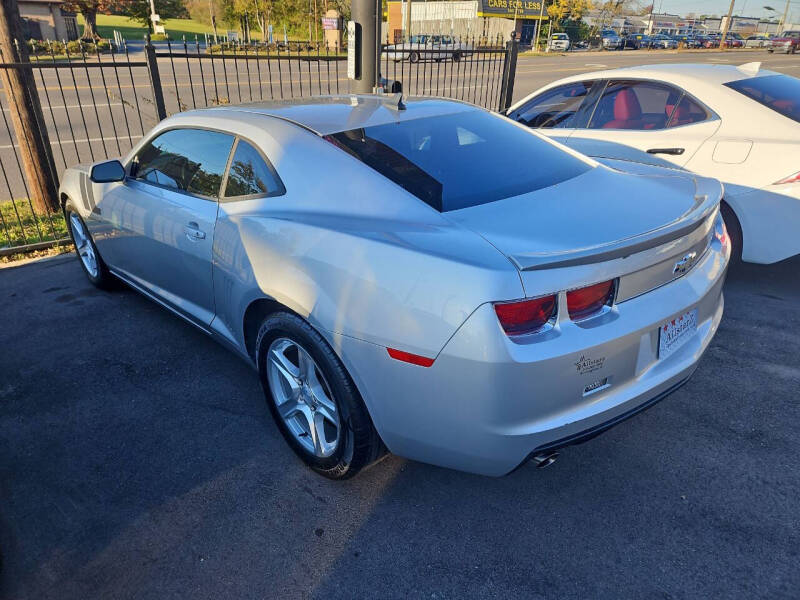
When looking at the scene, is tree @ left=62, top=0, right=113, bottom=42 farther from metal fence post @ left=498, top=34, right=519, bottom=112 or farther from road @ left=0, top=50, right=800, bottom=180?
metal fence post @ left=498, top=34, right=519, bottom=112

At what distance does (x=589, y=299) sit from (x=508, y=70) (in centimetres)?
699

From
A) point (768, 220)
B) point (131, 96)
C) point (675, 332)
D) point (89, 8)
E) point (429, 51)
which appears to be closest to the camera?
point (675, 332)

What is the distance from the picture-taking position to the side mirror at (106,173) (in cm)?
356

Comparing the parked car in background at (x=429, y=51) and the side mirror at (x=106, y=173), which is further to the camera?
the parked car in background at (x=429, y=51)

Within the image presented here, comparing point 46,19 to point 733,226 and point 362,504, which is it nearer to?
point 733,226

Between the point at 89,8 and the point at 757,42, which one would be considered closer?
the point at 89,8

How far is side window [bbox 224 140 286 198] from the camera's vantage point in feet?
8.64

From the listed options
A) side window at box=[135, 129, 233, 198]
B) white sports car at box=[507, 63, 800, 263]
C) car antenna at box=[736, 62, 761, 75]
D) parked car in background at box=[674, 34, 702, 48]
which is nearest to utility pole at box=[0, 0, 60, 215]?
side window at box=[135, 129, 233, 198]

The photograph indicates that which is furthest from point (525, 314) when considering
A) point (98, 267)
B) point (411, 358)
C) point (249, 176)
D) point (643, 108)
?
point (643, 108)

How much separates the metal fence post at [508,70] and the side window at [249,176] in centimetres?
556

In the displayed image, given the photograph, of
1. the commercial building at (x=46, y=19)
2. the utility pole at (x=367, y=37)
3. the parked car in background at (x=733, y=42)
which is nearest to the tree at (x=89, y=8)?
the commercial building at (x=46, y=19)

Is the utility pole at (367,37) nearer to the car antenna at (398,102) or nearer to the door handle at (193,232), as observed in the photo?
the car antenna at (398,102)

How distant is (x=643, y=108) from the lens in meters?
5.04

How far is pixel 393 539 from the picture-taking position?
2295mm
